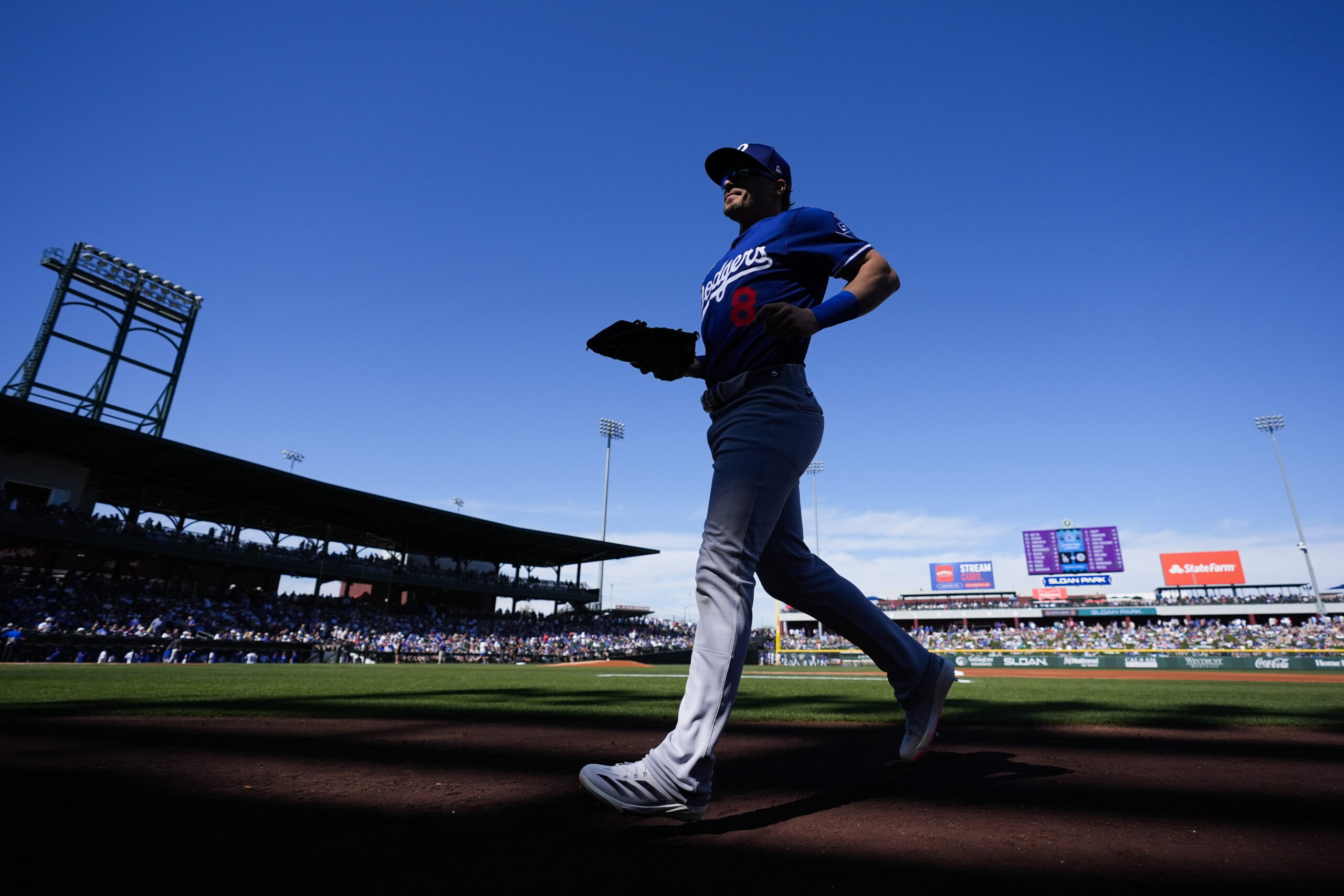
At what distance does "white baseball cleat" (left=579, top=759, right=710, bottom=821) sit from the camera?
1745 mm

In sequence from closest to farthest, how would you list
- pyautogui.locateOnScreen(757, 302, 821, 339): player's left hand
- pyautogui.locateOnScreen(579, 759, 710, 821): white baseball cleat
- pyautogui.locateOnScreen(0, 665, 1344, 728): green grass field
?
pyautogui.locateOnScreen(579, 759, 710, 821): white baseball cleat
pyautogui.locateOnScreen(757, 302, 821, 339): player's left hand
pyautogui.locateOnScreen(0, 665, 1344, 728): green grass field

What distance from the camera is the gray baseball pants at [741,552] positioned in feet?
5.95

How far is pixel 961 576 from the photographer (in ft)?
182

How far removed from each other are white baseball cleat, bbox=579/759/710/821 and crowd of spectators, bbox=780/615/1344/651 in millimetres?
26027

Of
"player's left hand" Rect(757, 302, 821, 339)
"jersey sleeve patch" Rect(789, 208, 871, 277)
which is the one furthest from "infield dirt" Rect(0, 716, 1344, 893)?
"jersey sleeve patch" Rect(789, 208, 871, 277)

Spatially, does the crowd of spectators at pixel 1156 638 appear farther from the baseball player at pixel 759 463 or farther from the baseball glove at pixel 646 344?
the baseball glove at pixel 646 344

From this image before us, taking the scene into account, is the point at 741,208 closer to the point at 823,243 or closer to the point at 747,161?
the point at 747,161

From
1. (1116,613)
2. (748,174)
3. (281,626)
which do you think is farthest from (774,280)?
(1116,613)

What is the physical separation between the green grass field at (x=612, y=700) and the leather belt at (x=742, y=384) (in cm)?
309

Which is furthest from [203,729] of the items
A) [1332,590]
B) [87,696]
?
[1332,590]

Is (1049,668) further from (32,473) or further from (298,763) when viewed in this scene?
(32,473)

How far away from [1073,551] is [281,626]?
50.8 meters

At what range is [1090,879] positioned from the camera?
1.38 meters

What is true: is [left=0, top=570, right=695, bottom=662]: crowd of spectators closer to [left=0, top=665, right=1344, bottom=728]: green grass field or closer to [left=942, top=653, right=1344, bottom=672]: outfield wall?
[left=0, top=665, right=1344, bottom=728]: green grass field
